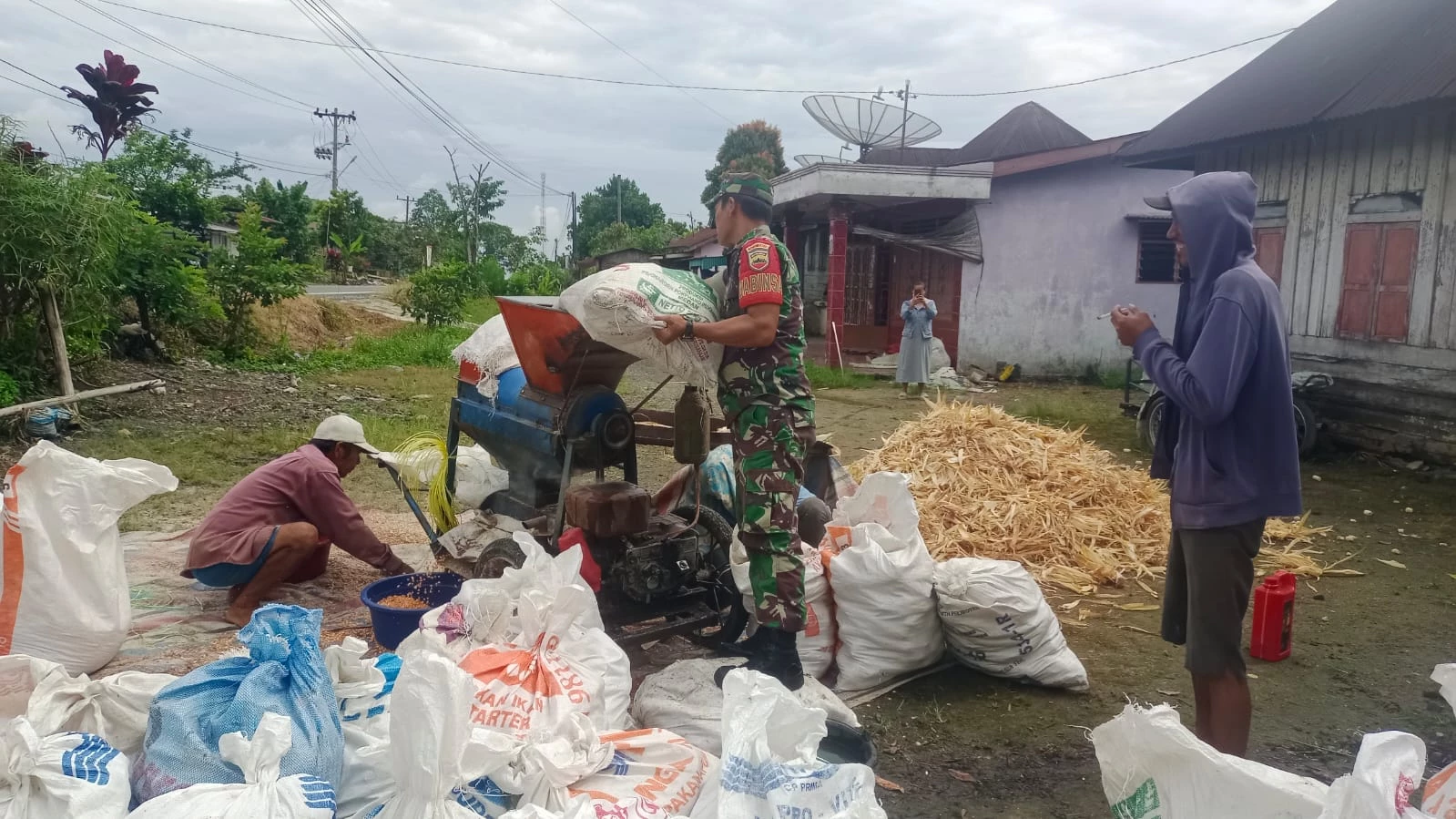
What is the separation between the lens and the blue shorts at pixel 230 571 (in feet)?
14.5

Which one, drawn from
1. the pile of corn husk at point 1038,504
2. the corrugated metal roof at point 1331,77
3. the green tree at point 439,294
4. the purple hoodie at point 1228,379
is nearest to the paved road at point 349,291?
the green tree at point 439,294

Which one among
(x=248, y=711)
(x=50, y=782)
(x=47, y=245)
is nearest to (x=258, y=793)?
(x=248, y=711)

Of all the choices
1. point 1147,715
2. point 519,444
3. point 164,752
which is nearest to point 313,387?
point 519,444

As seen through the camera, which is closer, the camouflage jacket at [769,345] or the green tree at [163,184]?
the camouflage jacket at [769,345]

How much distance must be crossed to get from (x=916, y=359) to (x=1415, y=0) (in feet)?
22.2

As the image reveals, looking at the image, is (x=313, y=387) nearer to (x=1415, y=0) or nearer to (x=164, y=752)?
(x=164, y=752)

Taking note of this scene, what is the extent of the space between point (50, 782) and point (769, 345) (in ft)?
8.03

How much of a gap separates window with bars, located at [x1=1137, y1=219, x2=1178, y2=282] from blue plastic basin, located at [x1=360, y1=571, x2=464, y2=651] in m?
14.3

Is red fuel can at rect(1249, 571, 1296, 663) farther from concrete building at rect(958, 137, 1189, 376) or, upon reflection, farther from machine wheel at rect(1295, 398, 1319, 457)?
concrete building at rect(958, 137, 1189, 376)

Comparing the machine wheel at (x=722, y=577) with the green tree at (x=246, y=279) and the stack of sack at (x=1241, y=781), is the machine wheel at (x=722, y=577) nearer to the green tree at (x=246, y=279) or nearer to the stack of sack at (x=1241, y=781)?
the stack of sack at (x=1241, y=781)

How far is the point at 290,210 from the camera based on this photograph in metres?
25.6

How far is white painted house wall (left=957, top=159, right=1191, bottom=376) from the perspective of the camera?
15695mm

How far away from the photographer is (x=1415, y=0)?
31.8ft

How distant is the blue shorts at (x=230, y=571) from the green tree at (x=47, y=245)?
250 inches
